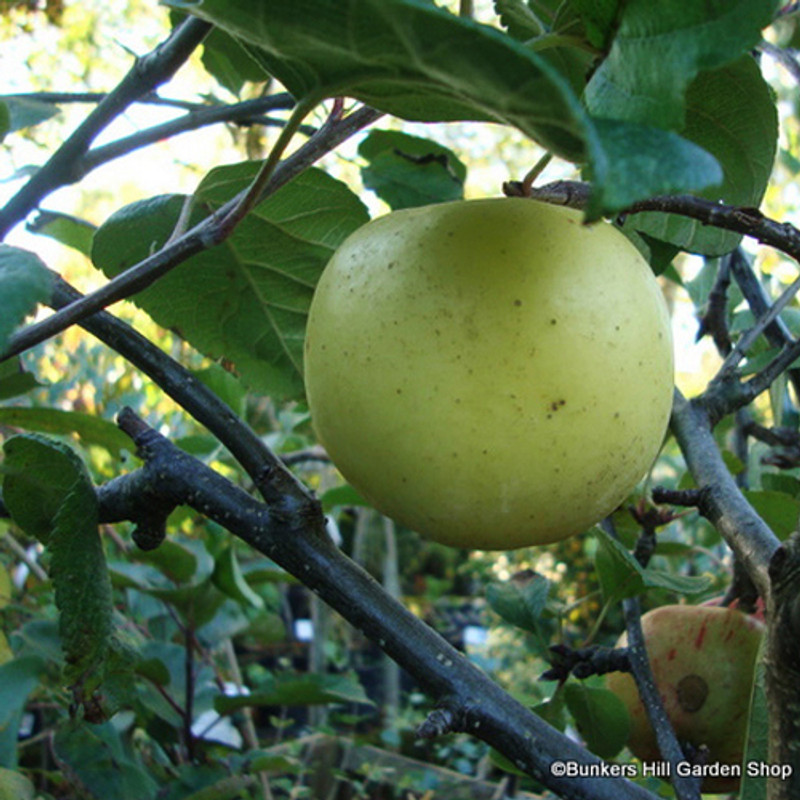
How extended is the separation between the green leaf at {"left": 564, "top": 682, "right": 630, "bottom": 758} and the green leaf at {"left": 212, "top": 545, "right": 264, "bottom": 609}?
1.28 ft

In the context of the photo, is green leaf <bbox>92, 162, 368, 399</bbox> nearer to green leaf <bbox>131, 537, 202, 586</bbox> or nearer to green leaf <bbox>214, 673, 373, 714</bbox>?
green leaf <bbox>131, 537, 202, 586</bbox>

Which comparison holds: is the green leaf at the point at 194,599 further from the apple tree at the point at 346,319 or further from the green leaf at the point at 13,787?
the green leaf at the point at 13,787

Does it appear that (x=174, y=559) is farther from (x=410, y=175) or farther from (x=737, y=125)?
(x=737, y=125)

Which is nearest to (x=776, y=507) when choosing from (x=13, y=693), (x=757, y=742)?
(x=757, y=742)

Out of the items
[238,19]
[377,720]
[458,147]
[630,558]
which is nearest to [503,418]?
[238,19]

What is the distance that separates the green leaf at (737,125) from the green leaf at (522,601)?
422 millimetres

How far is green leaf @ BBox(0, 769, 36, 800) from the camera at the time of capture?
730mm

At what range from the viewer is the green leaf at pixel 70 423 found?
0.81m

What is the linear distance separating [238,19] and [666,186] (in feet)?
0.56

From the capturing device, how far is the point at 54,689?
1119 mm

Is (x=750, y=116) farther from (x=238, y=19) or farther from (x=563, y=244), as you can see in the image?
(x=238, y=19)

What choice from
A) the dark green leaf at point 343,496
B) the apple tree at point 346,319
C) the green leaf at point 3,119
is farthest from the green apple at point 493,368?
the dark green leaf at point 343,496

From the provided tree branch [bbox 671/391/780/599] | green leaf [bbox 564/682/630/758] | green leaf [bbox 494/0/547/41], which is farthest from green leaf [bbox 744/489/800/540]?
green leaf [bbox 494/0/547/41]

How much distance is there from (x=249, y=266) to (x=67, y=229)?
29cm
